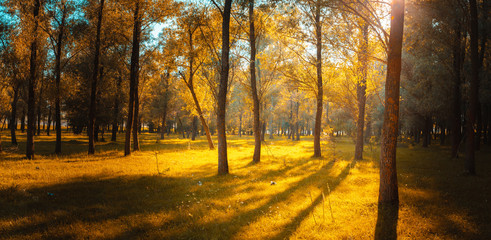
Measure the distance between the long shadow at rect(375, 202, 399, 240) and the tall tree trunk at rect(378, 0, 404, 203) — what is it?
1.03ft

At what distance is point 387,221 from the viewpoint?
605 cm

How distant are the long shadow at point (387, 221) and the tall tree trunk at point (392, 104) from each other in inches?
12.3

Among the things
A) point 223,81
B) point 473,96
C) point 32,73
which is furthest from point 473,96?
point 32,73

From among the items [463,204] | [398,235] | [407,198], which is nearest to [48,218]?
[398,235]

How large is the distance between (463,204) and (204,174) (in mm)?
10542

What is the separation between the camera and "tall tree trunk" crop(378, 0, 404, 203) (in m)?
6.99

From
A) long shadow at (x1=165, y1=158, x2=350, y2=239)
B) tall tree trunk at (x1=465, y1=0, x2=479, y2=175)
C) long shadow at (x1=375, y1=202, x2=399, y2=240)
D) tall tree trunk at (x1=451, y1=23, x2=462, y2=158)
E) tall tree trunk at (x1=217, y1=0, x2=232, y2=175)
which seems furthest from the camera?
tall tree trunk at (x1=451, y1=23, x2=462, y2=158)

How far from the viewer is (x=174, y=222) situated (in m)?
5.93

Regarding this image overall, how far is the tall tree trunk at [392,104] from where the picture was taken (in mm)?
6992

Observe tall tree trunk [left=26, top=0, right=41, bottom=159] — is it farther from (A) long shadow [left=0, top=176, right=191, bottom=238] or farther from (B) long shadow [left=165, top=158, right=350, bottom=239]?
(B) long shadow [left=165, top=158, right=350, bottom=239]

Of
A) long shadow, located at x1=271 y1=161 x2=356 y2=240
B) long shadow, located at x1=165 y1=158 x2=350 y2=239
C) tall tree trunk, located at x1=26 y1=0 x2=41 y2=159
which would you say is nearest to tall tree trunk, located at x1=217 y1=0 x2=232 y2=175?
long shadow, located at x1=165 y1=158 x2=350 y2=239

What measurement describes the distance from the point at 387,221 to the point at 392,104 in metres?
3.47

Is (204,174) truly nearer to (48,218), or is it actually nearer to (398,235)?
(48,218)

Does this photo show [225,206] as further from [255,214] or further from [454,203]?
[454,203]
